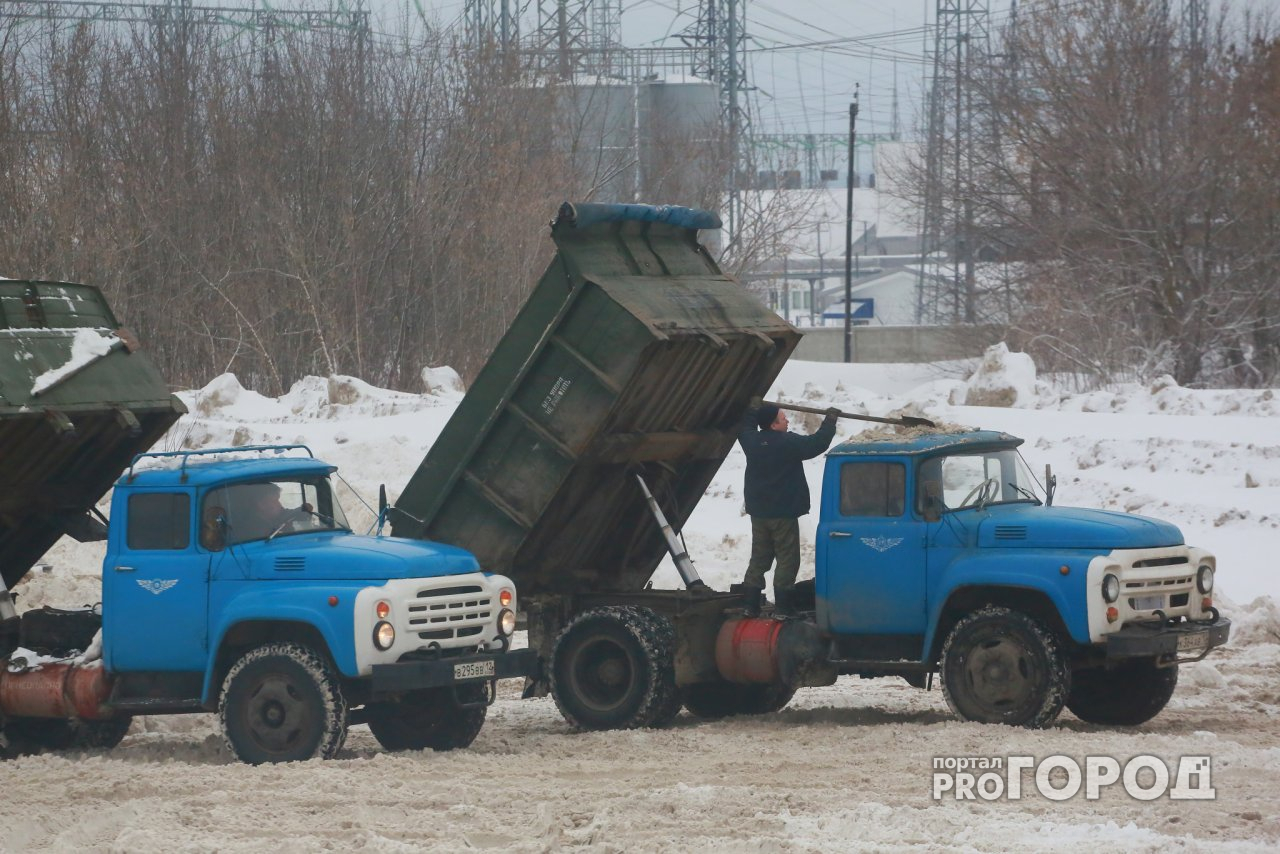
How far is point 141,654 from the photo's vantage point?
10.6m

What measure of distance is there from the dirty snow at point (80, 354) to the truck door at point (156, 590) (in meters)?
1.31

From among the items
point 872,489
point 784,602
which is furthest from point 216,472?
point 872,489

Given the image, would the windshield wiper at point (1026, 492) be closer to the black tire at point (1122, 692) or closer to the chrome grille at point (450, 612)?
the black tire at point (1122, 692)

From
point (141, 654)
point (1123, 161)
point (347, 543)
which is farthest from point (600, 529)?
point (1123, 161)

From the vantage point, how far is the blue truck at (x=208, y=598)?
9922 millimetres

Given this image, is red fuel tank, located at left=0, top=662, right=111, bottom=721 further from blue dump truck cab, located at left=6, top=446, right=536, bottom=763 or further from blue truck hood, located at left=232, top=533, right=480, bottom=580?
blue truck hood, located at left=232, top=533, right=480, bottom=580

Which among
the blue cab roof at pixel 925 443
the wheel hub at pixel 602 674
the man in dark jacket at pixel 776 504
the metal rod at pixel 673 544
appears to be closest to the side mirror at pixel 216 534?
the wheel hub at pixel 602 674

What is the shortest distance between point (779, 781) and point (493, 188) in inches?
1208

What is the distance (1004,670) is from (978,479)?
138 cm

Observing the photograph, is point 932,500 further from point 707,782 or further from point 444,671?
point 444,671

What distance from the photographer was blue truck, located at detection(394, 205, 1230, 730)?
34.0ft

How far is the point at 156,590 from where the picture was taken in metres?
10.5

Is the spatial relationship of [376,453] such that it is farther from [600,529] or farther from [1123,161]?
[1123,161]

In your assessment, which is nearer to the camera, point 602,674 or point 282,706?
point 282,706
